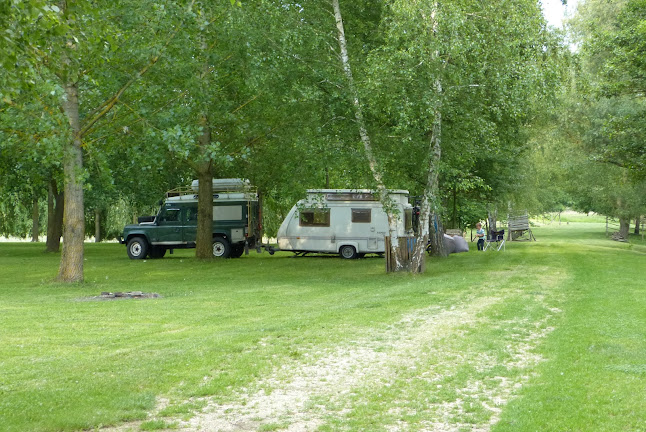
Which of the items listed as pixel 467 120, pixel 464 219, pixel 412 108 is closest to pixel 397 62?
pixel 412 108

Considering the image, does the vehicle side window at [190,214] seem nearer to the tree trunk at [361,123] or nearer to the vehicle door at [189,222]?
the vehicle door at [189,222]

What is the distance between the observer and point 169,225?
3123cm

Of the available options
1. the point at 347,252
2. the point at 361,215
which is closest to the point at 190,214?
the point at 347,252

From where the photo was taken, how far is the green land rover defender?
30.9 meters

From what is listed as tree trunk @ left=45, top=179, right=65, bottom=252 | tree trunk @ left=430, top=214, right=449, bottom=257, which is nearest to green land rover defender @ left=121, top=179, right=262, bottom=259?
tree trunk @ left=45, top=179, right=65, bottom=252

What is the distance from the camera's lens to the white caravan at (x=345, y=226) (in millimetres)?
29516

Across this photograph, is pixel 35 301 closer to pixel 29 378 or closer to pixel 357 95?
pixel 29 378

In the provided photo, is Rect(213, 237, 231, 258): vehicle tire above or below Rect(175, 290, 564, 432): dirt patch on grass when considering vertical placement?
above

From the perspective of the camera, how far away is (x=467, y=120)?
2028 centimetres

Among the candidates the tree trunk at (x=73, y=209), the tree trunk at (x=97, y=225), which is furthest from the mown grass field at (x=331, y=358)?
the tree trunk at (x=97, y=225)

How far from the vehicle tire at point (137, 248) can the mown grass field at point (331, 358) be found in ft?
43.8

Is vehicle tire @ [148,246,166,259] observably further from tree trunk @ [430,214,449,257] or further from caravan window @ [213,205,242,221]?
tree trunk @ [430,214,449,257]

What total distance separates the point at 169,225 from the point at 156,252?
4.63 ft

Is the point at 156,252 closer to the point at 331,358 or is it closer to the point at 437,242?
the point at 437,242
